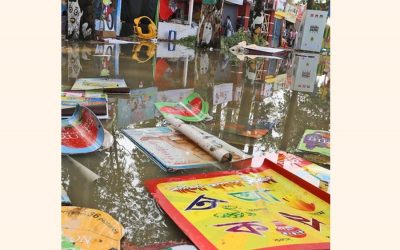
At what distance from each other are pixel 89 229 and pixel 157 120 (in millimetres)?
1351

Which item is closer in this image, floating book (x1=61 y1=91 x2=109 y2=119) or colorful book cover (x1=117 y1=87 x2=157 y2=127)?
floating book (x1=61 y1=91 x2=109 y2=119)

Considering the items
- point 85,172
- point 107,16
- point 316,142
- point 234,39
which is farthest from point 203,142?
point 234,39

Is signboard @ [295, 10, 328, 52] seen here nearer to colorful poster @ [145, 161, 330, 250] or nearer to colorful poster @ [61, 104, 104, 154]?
colorful poster @ [61, 104, 104, 154]

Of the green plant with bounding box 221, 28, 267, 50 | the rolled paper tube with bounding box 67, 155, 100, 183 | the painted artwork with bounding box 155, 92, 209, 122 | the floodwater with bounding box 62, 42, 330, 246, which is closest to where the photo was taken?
the floodwater with bounding box 62, 42, 330, 246

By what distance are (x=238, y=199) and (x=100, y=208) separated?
49 cm

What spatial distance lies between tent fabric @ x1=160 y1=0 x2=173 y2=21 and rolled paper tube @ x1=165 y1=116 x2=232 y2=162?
9.75 metres

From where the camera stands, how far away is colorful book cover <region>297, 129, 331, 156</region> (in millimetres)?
2183

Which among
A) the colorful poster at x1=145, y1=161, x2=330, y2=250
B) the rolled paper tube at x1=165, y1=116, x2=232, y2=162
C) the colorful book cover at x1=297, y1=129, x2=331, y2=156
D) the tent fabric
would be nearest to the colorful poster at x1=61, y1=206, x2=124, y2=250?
the colorful poster at x1=145, y1=161, x2=330, y2=250

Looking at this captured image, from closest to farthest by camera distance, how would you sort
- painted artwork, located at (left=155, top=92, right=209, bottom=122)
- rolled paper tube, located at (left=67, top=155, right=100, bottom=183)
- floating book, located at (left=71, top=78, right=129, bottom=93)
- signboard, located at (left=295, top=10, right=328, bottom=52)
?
1. rolled paper tube, located at (left=67, top=155, right=100, bottom=183)
2. painted artwork, located at (left=155, top=92, right=209, bottom=122)
3. floating book, located at (left=71, top=78, right=129, bottom=93)
4. signboard, located at (left=295, top=10, right=328, bottom=52)

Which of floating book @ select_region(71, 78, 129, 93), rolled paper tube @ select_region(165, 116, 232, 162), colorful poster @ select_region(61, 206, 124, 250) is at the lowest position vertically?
colorful poster @ select_region(61, 206, 124, 250)

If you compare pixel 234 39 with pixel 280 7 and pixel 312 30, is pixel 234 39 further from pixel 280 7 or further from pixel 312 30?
pixel 280 7

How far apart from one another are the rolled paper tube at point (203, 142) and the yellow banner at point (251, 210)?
0.21 metres

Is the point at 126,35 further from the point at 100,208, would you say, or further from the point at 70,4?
the point at 100,208

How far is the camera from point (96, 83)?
325cm
